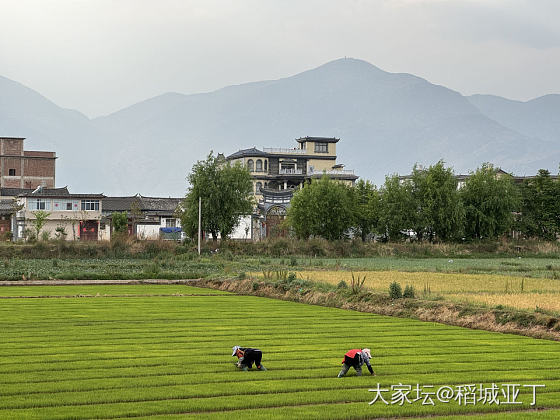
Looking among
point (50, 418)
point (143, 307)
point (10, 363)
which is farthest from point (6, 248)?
point (50, 418)

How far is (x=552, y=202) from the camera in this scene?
75.8 m

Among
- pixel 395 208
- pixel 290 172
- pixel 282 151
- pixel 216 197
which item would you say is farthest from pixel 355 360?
pixel 282 151

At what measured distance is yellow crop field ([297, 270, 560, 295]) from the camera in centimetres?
3183

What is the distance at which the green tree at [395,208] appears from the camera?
240ft

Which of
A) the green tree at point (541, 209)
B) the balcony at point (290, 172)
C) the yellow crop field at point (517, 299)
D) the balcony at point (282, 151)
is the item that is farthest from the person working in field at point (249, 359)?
the balcony at point (282, 151)

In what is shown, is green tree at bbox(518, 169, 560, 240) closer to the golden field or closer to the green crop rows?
the golden field

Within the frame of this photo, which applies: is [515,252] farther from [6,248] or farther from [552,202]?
[6,248]

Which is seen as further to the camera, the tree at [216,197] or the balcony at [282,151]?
the balcony at [282,151]

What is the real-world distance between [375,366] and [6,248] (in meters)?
42.6

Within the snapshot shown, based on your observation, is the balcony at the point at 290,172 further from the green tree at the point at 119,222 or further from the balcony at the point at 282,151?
the green tree at the point at 119,222

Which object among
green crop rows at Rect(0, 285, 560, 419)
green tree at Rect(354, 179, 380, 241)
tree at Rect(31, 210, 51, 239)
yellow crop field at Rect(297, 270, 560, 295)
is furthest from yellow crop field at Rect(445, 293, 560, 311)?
green tree at Rect(354, 179, 380, 241)

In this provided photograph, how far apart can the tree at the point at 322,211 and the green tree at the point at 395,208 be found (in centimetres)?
309

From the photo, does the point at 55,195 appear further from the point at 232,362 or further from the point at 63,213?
the point at 232,362

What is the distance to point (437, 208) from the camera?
72312 millimetres
